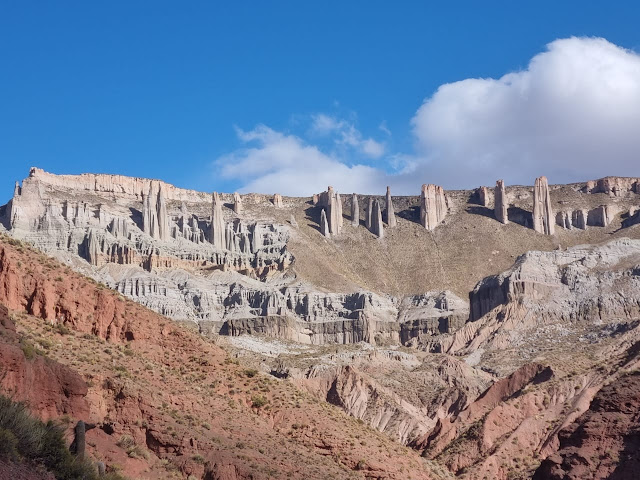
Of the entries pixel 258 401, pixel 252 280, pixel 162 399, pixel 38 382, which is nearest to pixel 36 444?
pixel 38 382

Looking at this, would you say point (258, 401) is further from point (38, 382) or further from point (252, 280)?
point (252, 280)

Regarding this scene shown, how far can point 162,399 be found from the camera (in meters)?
41.4

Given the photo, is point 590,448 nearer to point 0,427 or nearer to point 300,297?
point 0,427

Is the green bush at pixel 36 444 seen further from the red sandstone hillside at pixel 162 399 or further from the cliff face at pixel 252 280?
the cliff face at pixel 252 280

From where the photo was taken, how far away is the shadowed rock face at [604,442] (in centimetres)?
4012

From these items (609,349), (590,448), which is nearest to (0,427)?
(590,448)

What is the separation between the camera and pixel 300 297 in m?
178

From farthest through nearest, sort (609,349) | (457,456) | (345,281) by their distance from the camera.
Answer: (345,281), (609,349), (457,456)

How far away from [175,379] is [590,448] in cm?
1417

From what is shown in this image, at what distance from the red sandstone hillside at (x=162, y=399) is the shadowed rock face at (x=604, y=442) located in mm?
7383

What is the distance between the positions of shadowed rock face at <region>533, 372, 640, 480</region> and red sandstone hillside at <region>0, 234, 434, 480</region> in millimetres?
7383

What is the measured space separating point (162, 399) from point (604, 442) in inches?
568

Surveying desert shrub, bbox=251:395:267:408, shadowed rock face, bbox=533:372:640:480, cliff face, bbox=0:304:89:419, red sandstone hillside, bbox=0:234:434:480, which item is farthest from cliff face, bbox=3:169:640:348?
cliff face, bbox=0:304:89:419

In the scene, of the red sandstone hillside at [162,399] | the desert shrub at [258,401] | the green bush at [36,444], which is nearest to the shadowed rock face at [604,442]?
the red sandstone hillside at [162,399]
